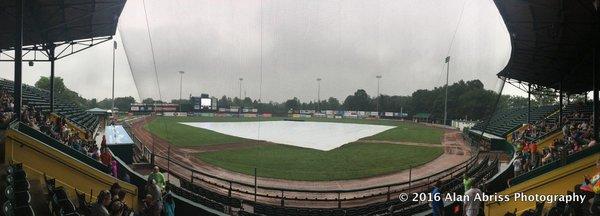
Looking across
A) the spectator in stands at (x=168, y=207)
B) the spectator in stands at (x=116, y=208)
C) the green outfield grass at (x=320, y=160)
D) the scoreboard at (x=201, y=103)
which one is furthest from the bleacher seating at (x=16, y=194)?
the scoreboard at (x=201, y=103)

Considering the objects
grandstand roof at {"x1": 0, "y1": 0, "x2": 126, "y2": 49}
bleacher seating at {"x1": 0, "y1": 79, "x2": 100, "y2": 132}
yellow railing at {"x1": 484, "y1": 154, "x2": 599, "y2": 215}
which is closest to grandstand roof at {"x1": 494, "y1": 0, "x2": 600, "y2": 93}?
yellow railing at {"x1": 484, "y1": 154, "x2": 599, "y2": 215}

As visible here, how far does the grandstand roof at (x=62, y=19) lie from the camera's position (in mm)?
11102

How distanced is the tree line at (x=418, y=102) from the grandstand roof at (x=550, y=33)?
2.91 metres

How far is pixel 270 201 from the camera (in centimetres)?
1234

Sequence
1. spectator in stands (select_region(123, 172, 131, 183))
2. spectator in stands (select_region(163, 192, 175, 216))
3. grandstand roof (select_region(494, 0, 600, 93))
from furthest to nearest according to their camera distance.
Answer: grandstand roof (select_region(494, 0, 600, 93)) → spectator in stands (select_region(123, 172, 131, 183)) → spectator in stands (select_region(163, 192, 175, 216))

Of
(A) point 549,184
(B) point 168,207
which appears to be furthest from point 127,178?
(A) point 549,184

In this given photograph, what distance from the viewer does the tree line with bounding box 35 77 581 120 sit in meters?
29.2

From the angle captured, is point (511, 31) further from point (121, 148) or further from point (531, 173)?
point (121, 148)

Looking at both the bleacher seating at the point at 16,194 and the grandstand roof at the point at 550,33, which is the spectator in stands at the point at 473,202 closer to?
the grandstand roof at the point at 550,33

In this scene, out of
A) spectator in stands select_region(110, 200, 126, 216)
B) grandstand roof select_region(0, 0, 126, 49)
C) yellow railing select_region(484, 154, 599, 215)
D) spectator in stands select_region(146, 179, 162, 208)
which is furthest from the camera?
grandstand roof select_region(0, 0, 126, 49)

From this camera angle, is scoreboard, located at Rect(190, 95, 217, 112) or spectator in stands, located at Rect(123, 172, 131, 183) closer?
spectator in stands, located at Rect(123, 172, 131, 183)

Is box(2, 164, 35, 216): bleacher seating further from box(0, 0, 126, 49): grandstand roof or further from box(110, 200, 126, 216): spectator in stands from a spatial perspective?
box(0, 0, 126, 49): grandstand roof

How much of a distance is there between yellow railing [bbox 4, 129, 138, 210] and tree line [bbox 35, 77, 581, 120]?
402 cm

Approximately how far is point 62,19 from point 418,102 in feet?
103
